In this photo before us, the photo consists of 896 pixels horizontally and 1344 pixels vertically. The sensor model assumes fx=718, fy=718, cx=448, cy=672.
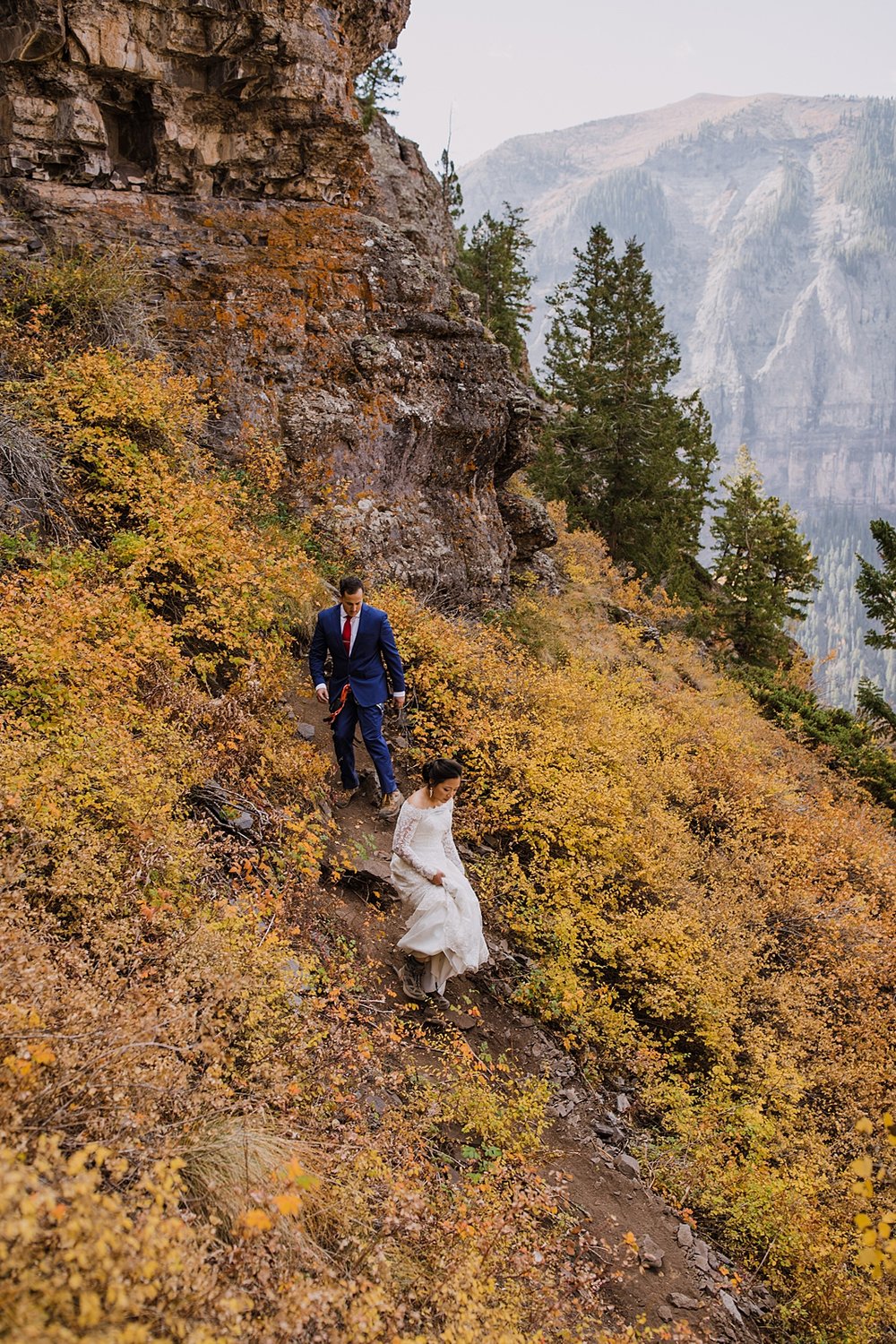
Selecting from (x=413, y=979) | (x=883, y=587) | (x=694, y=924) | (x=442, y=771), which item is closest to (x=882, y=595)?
(x=883, y=587)

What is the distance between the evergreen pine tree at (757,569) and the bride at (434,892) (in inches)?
781

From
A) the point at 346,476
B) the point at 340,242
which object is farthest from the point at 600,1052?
the point at 340,242

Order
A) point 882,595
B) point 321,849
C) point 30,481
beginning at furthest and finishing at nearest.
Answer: point 882,595 < point 30,481 < point 321,849

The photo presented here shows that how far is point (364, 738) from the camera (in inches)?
274

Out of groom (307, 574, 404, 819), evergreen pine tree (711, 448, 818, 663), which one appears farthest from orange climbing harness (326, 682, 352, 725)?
evergreen pine tree (711, 448, 818, 663)

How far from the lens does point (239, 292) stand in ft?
32.3

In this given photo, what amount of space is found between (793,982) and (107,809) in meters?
6.85

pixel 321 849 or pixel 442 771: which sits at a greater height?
pixel 442 771

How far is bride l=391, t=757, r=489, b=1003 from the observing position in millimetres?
5152

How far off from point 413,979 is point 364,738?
7.78 ft

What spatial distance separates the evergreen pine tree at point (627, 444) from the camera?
22922 millimetres

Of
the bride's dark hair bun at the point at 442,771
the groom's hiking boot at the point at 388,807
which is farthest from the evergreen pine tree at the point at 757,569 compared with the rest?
the bride's dark hair bun at the point at 442,771

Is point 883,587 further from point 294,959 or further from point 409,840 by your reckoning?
point 294,959

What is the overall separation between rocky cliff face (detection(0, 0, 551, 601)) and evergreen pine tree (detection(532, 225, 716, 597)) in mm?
12031
